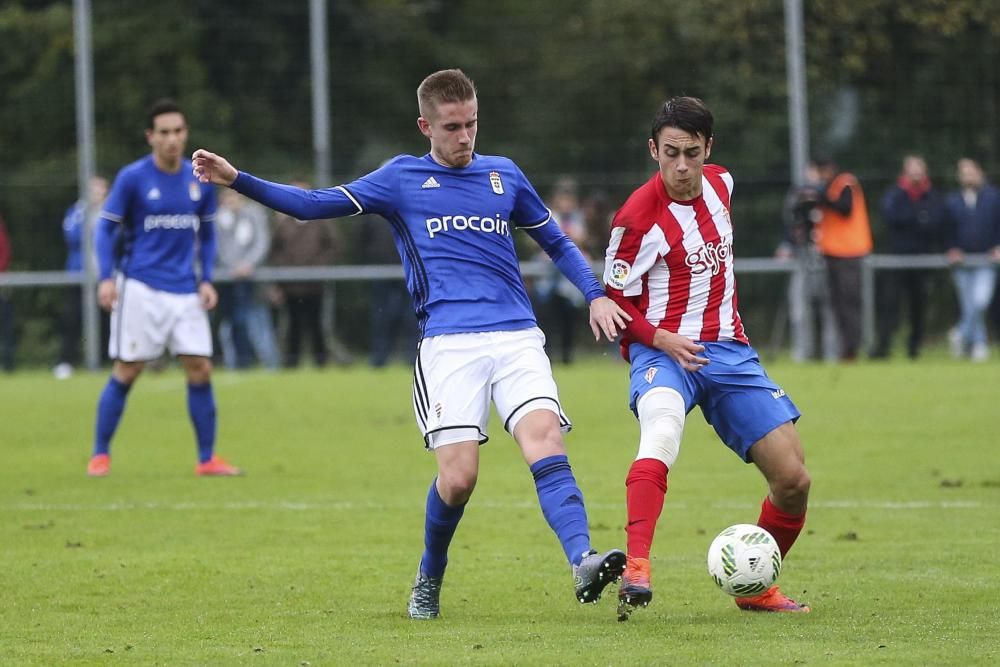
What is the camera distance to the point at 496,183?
664 centimetres

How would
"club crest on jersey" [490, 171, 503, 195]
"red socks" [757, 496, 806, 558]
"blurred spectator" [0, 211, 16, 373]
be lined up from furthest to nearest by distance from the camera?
"blurred spectator" [0, 211, 16, 373]
"red socks" [757, 496, 806, 558]
"club crest on jersey" [490, 171, 503, 195]

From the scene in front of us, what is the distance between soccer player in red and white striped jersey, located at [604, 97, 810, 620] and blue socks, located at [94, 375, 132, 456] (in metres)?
5.23

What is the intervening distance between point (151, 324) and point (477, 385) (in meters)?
5.21

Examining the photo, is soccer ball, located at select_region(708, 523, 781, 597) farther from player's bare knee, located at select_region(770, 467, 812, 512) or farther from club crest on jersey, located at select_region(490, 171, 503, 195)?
club crest on jersey, located at select_region(490, 171, 503, 195)

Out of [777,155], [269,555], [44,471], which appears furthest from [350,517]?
[777,155]

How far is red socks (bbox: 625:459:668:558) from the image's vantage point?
6.14 meters

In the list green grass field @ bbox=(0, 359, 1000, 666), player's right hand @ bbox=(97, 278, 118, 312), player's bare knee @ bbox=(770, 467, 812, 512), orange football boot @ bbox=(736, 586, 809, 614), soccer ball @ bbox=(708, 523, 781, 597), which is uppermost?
player's right hand @ bbox=(97, 278, 118, 312)

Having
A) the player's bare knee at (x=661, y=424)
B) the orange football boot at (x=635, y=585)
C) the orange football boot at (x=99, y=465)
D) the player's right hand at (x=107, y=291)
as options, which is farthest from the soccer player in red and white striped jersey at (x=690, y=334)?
the orange football boot at (x=99, y=465)

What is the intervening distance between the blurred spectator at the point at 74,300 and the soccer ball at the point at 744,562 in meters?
14.9

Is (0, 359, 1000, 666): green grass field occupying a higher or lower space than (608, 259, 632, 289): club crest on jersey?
lower

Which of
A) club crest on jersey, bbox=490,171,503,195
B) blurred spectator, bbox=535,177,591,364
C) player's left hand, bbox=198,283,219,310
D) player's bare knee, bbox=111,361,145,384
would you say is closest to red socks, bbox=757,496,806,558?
club crest on jersey, bbox=490,171,503,195

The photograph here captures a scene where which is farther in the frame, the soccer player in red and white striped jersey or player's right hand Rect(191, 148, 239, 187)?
the soccer player in red and white striped jersey

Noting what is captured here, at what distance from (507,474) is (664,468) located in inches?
200

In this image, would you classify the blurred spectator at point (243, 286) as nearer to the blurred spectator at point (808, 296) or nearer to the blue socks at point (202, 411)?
the blurred spectator at point (808, 296)
